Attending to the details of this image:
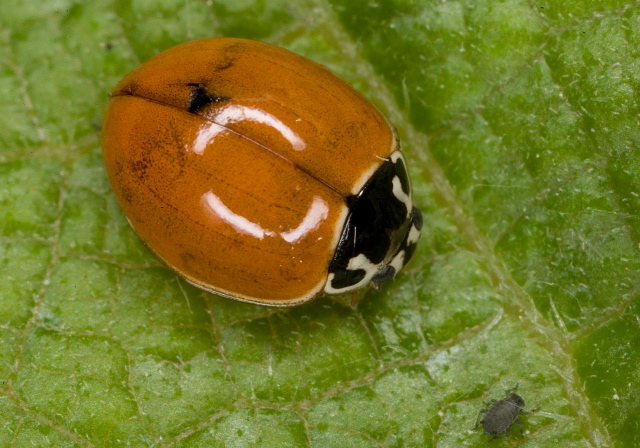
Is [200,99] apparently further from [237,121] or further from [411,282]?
[411,282]

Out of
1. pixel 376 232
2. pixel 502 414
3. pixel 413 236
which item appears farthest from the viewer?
pixel 413 236

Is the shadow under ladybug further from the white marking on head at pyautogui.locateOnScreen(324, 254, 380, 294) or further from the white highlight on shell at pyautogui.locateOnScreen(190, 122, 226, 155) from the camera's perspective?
the white highlight on shell at pyautogui.locateOnScreen(190, 122, 226, 155)

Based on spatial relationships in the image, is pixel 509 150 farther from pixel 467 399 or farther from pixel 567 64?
pixel 467 399

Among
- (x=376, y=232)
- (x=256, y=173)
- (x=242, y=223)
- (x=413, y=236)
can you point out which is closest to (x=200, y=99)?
(x=256, y=173)

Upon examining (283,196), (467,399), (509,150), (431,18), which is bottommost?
(467,399)

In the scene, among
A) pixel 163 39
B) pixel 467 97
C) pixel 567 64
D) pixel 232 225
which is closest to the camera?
pixel 232 225

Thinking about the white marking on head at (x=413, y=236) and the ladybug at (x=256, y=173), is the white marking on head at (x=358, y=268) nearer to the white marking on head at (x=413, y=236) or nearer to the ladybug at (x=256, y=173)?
the ladybug at (x=256, y=173)

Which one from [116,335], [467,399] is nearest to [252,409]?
[116,335]
